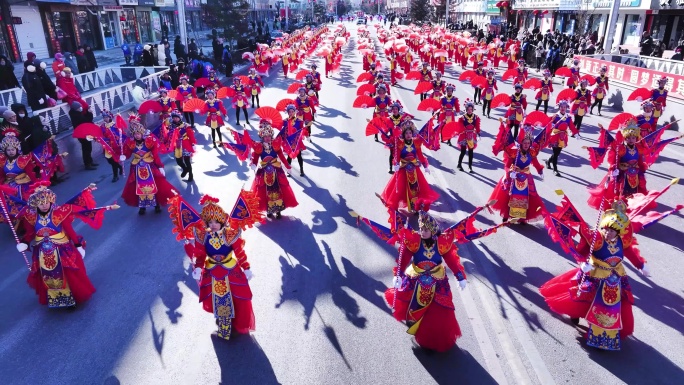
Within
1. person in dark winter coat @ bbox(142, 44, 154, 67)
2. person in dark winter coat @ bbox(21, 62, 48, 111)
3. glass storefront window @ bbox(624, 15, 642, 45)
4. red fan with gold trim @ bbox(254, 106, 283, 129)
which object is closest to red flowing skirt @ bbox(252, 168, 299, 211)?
red fan with gold trim @ bbox(254, 106, 283, 129)

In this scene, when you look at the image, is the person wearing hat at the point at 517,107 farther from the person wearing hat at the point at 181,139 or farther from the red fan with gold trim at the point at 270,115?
the person wearing hat at the point at 181,139

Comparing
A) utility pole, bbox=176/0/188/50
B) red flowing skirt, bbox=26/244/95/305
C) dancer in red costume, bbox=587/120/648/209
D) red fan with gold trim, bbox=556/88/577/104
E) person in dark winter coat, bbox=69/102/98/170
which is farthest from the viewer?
utility pole, bbox=176/0/188/50

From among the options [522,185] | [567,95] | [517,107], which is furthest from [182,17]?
[522,185]

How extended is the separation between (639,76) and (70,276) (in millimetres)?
18295

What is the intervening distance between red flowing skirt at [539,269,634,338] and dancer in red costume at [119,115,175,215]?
6741mm

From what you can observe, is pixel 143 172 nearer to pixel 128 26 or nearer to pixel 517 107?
pixel 517 107

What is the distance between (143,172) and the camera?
868 cm

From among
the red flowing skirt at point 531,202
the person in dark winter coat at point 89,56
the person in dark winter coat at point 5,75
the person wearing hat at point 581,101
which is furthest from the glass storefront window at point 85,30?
the red flowing skirt at point 531,202

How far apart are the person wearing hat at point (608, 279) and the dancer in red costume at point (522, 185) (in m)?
2.67

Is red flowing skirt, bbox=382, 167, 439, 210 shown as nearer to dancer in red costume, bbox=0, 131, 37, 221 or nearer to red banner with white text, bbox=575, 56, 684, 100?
dancer in red costume, bbox=0, 131, 37, 221

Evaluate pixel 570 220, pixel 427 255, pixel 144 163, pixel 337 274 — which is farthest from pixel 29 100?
pixel 570 220

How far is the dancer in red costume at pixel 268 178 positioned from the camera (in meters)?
8.46

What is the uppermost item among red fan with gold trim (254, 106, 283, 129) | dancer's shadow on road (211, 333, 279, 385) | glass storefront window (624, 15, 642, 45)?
glass storefront window (624, 15, 642, 45)

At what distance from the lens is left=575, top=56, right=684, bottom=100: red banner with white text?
48.5 feet
